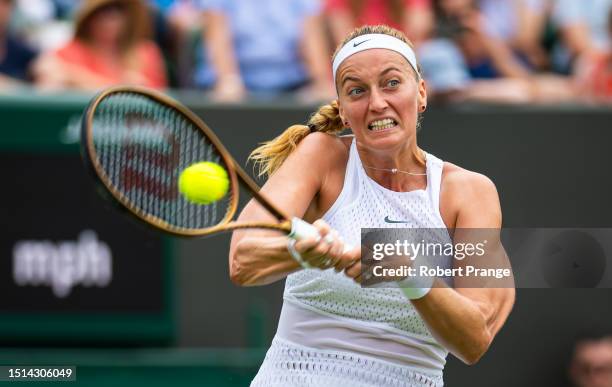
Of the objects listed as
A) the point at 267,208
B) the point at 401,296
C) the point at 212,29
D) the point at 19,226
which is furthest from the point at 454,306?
the point at 212,29

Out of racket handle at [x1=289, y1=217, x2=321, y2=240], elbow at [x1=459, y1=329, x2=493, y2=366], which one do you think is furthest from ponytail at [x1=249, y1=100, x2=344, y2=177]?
elbow at [x1=459, y1=329, x2=493, y2=366]

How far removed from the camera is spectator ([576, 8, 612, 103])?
7.61 m

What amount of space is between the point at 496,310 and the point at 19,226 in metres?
3.75

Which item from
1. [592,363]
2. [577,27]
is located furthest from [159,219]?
[577,27]

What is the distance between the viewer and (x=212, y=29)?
24.4 ft

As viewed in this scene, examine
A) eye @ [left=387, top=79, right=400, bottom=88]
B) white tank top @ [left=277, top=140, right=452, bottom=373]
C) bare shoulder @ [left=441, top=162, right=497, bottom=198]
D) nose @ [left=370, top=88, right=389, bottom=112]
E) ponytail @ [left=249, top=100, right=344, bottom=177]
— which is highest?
eye @ [left=387, top=79, right=400, bottom=88]

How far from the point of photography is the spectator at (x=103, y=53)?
7.06 meters

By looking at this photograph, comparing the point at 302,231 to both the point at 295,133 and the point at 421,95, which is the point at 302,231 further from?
the point at 421,95

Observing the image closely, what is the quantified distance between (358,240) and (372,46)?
597 mm

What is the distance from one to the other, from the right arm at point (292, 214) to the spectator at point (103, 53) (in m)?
3.55

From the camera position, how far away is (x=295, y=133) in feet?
12.5

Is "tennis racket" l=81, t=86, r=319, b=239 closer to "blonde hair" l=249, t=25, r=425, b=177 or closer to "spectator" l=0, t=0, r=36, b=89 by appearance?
"blonde hair" l=249, t=25, r=425, b=177

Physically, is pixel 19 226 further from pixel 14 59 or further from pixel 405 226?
pixel 405 226

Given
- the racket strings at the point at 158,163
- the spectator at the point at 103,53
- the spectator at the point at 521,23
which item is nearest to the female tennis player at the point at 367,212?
the racket strings at the point at 158,163
